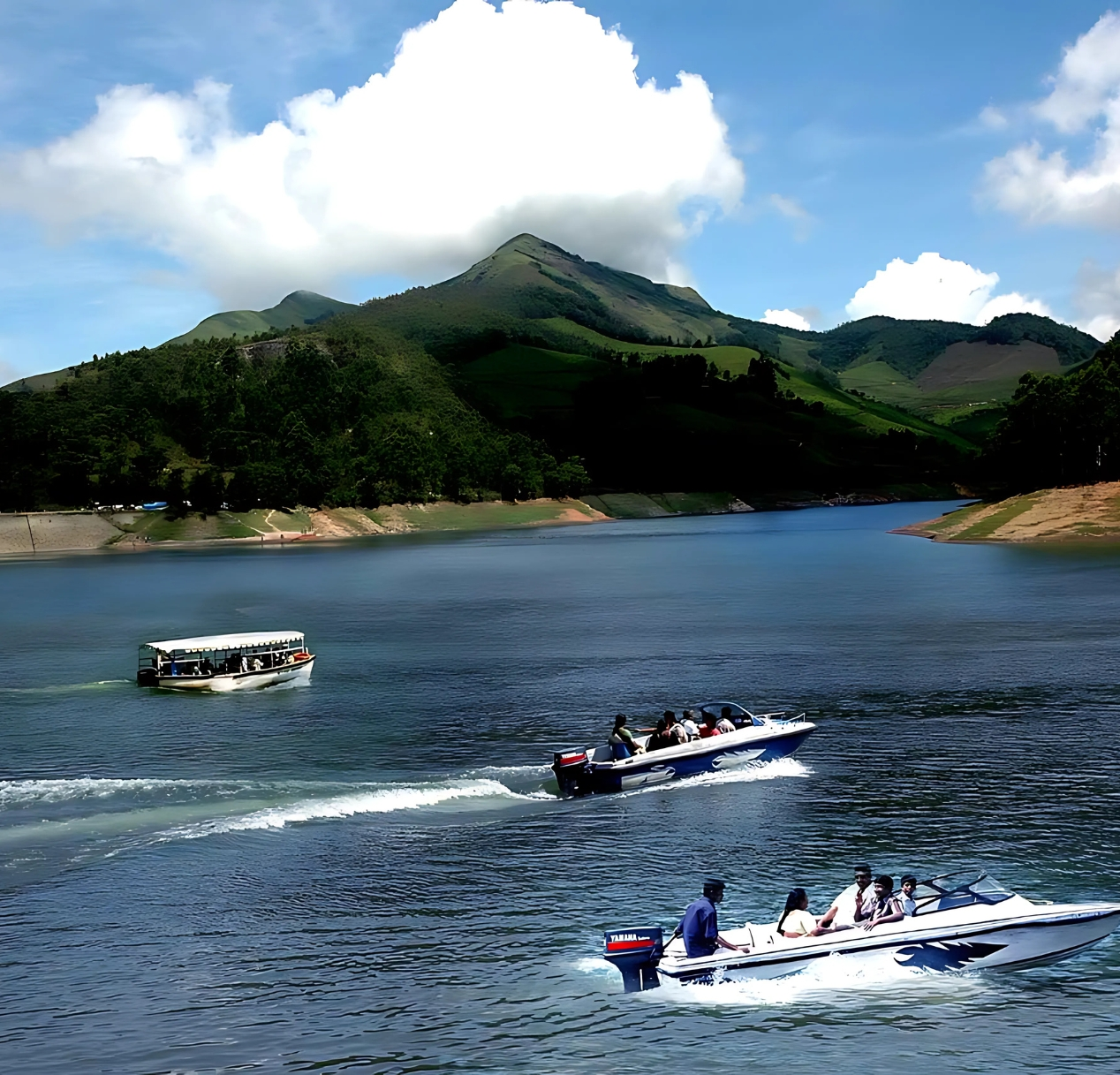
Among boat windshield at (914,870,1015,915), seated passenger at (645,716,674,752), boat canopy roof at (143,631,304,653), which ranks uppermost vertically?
boat canopy roof at (143,631,304,653)

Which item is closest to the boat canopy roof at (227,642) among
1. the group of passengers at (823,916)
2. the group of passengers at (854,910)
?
the group of passengers at (823,916)

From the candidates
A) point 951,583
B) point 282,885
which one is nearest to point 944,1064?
point 282,885

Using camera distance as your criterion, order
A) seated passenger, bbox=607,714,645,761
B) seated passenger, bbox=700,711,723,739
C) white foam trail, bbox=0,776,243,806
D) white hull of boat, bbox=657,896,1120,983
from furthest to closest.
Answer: seated passenger, bbox=700,711,723,739 → white foam trail, bbox=0,776,243,806 → seated passenger, bbox=607,714,645,761 → white hull of boat, bbox=657,896,1120,983

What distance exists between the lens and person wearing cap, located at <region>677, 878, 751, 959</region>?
3578 centimetres

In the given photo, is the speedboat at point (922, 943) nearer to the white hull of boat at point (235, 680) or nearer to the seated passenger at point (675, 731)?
the seated passenger at point (675, 731)

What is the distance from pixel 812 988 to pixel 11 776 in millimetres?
44599

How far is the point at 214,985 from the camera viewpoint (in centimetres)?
3681

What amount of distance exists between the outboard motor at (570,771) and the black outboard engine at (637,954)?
807 inches

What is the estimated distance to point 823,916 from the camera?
3675 cm

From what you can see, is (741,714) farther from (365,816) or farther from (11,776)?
(11,776)

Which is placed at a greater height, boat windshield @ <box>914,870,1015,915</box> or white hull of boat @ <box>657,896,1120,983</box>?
boat windshield @ <box>914,870,1015,915</box>

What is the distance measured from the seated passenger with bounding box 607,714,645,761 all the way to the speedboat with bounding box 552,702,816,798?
19 centimetres

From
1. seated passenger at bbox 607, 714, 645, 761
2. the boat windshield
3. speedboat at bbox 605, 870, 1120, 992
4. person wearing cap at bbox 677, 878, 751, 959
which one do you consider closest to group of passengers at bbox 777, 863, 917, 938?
speedboat at bbox 605, 870, 1120, 992

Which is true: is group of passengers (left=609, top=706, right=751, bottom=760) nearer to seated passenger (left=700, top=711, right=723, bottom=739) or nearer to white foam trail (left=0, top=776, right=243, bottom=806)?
seated passenger (left=700, top=711, right=723, bottom=739)
